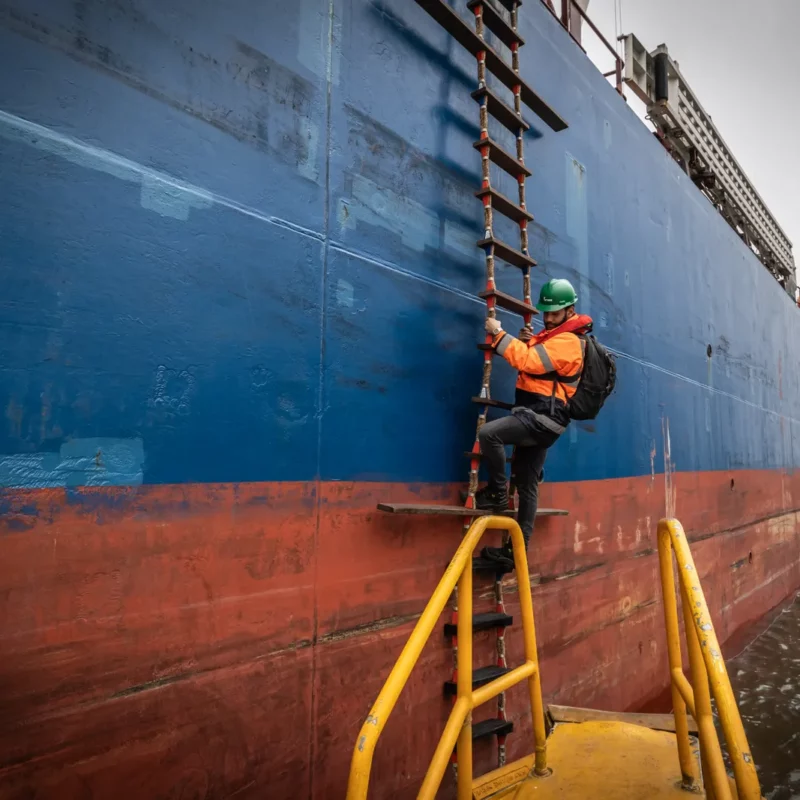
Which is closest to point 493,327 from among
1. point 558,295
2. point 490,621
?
point 558,295

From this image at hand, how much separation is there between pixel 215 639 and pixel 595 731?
195cm

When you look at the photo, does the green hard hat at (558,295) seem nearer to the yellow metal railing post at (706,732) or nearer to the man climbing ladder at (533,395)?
the man climbing ladder at (533,395)

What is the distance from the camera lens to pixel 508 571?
3.46 m

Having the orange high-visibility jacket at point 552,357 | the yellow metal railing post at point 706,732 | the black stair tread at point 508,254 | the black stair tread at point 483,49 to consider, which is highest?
the black stair tread at point 483,49

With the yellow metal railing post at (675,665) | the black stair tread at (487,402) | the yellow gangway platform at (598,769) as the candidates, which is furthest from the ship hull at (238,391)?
the yellow metal railing post at (675,665)

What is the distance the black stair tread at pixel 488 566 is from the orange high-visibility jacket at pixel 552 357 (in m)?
0.97

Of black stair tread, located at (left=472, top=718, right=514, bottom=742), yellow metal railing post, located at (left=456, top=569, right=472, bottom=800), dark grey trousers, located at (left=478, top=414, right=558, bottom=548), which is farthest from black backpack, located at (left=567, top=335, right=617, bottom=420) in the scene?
black stair tread, located at (left=472, top=718, right=514, bottom=742)

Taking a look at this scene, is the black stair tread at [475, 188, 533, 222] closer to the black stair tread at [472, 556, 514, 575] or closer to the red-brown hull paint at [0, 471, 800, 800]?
the red-brown hull paint at [0, 471, 800, 800]

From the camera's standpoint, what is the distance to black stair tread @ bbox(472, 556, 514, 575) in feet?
10.9

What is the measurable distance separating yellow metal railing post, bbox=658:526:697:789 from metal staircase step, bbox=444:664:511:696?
79 cm

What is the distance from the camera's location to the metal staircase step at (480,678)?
120 inches

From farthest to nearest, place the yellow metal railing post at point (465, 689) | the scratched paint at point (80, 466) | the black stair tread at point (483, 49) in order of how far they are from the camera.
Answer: the black stair tread at point (483, 49) < the yellow metal railing post at point (465, 689) < the scratched paint at point (80, 466)

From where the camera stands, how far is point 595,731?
2998mm

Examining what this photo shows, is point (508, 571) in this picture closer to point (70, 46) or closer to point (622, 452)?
point (622, 452)
